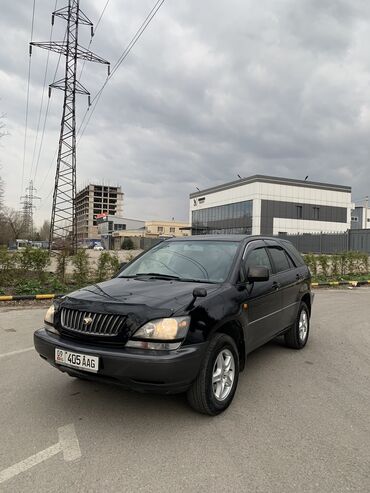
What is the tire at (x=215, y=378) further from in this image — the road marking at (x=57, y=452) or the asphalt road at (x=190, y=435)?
the road marking at (x=57, y=452)

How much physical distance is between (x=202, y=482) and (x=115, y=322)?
1.38 metres

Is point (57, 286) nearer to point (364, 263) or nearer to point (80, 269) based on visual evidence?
point (80, 269)

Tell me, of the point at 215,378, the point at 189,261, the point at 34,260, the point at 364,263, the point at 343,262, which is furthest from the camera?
the point at 364,263

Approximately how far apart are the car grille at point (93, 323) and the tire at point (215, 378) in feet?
2.79

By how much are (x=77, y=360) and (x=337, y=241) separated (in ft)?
132

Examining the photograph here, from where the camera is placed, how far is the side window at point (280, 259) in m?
5.50

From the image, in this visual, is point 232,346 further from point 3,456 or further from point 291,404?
point 3,456

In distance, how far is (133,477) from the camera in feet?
8.57

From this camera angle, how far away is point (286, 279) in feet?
18.1

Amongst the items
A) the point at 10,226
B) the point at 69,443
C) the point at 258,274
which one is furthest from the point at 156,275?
the point at 10,226

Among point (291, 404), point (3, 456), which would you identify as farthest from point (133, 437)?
point (291, 404)

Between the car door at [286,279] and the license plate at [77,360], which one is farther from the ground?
the car door at [286,279]

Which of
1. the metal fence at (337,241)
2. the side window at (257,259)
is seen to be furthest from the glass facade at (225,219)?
the side window at (257,259)

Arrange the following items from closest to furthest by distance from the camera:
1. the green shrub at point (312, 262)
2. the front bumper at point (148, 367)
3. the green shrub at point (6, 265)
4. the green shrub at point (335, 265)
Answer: the front bumper at point (148, 367) → the green shrub at point (6, 265) → the green shrub at point (312, 262) → the green shrub at point (335, 265)
